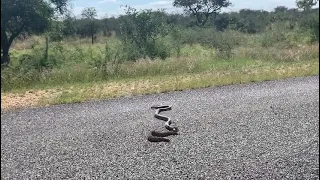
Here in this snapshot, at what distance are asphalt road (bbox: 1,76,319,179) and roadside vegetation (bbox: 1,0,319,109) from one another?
1.12 metres

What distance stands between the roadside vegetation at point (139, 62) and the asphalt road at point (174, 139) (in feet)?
3.69

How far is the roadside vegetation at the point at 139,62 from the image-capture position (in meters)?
8.33

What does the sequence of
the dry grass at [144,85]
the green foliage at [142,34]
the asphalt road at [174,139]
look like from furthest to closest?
the green foliage at [142,34] < the dry grass at [144,85] < the asphalt road at [174,139]

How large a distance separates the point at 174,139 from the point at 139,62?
21.3 feet

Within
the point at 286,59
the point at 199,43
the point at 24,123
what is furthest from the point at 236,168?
the point at 199,43

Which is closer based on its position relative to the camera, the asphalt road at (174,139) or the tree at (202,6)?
the asphalt road at (174,139)

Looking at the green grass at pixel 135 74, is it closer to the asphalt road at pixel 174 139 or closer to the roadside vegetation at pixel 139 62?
the roadside vegetation at pixel 139 62

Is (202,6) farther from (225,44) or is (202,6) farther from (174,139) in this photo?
(174,139)

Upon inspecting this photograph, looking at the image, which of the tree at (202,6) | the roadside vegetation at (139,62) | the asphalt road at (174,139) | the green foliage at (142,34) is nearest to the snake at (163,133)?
the asphalt road at (174,139)

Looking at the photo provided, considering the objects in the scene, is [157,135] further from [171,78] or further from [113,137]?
[171,78]

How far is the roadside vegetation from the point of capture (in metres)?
8.33

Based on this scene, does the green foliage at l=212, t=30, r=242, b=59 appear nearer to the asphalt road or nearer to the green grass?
the green grass

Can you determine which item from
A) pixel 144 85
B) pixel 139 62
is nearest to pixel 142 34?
pixel 139 62

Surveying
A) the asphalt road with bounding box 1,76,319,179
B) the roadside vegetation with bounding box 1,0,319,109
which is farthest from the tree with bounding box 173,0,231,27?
the asphalt road with bounding box 1,76,319,179
